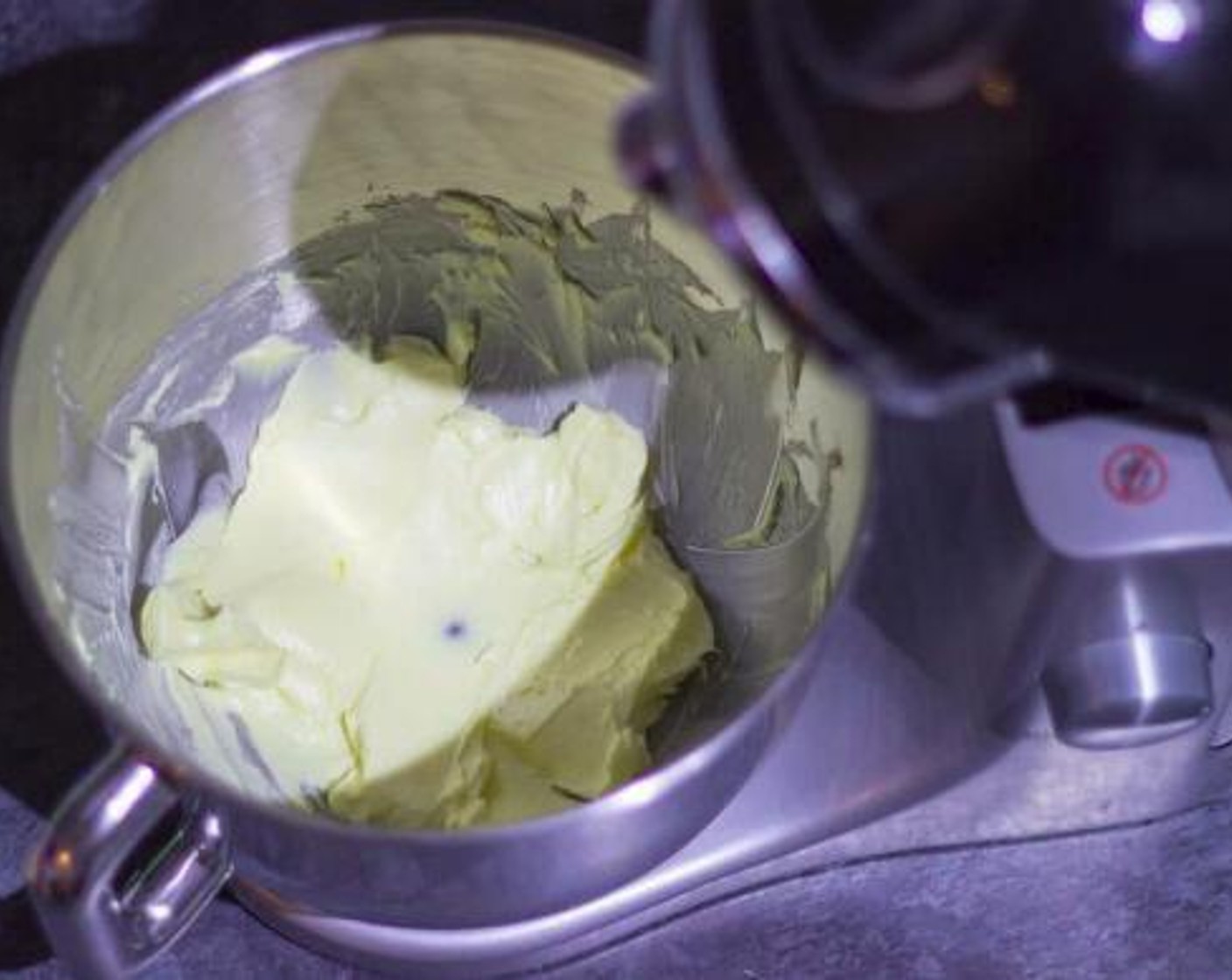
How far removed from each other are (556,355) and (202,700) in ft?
0.59

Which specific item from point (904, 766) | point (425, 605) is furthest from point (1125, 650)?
point (425, 605)

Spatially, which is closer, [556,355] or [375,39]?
[375,39]

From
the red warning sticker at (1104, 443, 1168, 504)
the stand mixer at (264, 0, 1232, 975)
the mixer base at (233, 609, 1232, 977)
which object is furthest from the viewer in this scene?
the mixer base at (233, 609, 1232, 977)

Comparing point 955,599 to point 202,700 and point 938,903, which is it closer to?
point 938,903

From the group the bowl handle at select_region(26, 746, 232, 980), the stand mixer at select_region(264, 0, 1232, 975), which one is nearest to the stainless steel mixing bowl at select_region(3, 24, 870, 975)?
the bowl handle at select_region(26, 746, 232, 980)

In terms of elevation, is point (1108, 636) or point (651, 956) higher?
point (1108, 636)

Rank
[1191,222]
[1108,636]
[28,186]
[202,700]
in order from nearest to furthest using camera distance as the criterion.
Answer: [1191,222] < [1108,636] < [202,700] < [28,186]

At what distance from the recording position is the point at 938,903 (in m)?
0.71

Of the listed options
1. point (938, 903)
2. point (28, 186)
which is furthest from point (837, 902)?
point (28, 186)

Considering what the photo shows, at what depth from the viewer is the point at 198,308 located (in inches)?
27.8

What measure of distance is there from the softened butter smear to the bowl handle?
102 mm

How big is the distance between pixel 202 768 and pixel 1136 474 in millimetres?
268

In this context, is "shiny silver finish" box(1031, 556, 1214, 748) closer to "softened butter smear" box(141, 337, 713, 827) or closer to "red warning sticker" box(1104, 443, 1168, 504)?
"red warning sticker" box(1104, 443, 1168, 504)

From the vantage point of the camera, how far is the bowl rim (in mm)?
539
